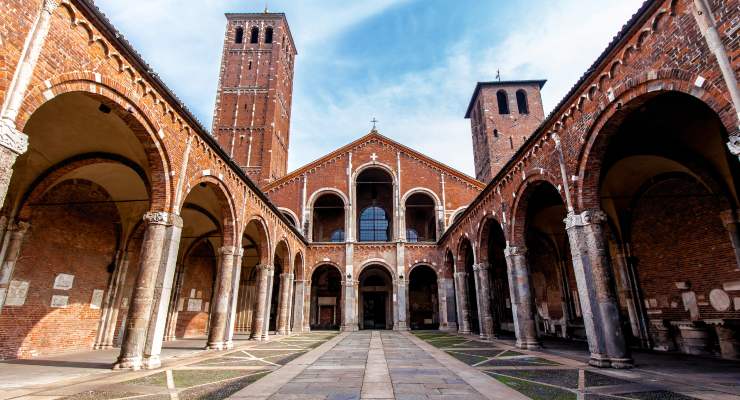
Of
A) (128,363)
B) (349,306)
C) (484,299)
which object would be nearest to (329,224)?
(349,306)

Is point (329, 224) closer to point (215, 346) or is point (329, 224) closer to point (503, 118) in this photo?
point (215, 346)

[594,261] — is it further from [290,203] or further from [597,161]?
[290,203]

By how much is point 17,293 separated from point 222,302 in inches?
202

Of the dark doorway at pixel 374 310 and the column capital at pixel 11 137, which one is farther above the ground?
the column capital at pixel 11 137

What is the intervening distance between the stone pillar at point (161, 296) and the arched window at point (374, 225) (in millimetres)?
19093

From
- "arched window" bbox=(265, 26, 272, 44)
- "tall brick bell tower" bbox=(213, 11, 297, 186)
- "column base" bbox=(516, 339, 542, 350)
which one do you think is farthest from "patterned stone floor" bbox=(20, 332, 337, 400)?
"arched window" bbox=(265, 26, 272, 44)

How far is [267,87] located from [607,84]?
31.9m

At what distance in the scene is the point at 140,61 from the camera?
286 inches

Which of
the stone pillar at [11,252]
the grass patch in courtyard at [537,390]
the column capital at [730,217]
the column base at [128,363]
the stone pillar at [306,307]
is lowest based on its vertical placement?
the grass patch in courtyard at [537,390]

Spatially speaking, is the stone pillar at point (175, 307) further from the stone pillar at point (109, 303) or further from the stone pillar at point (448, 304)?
the stone pillar at point (448, 304)

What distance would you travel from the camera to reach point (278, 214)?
661 inches

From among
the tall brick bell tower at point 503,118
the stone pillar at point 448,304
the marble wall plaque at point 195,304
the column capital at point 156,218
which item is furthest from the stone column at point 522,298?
the tall brick bell tower at point 503,118

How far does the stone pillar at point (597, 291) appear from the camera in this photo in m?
7.22

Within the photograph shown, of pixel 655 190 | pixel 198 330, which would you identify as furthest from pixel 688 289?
pixel 198 330
